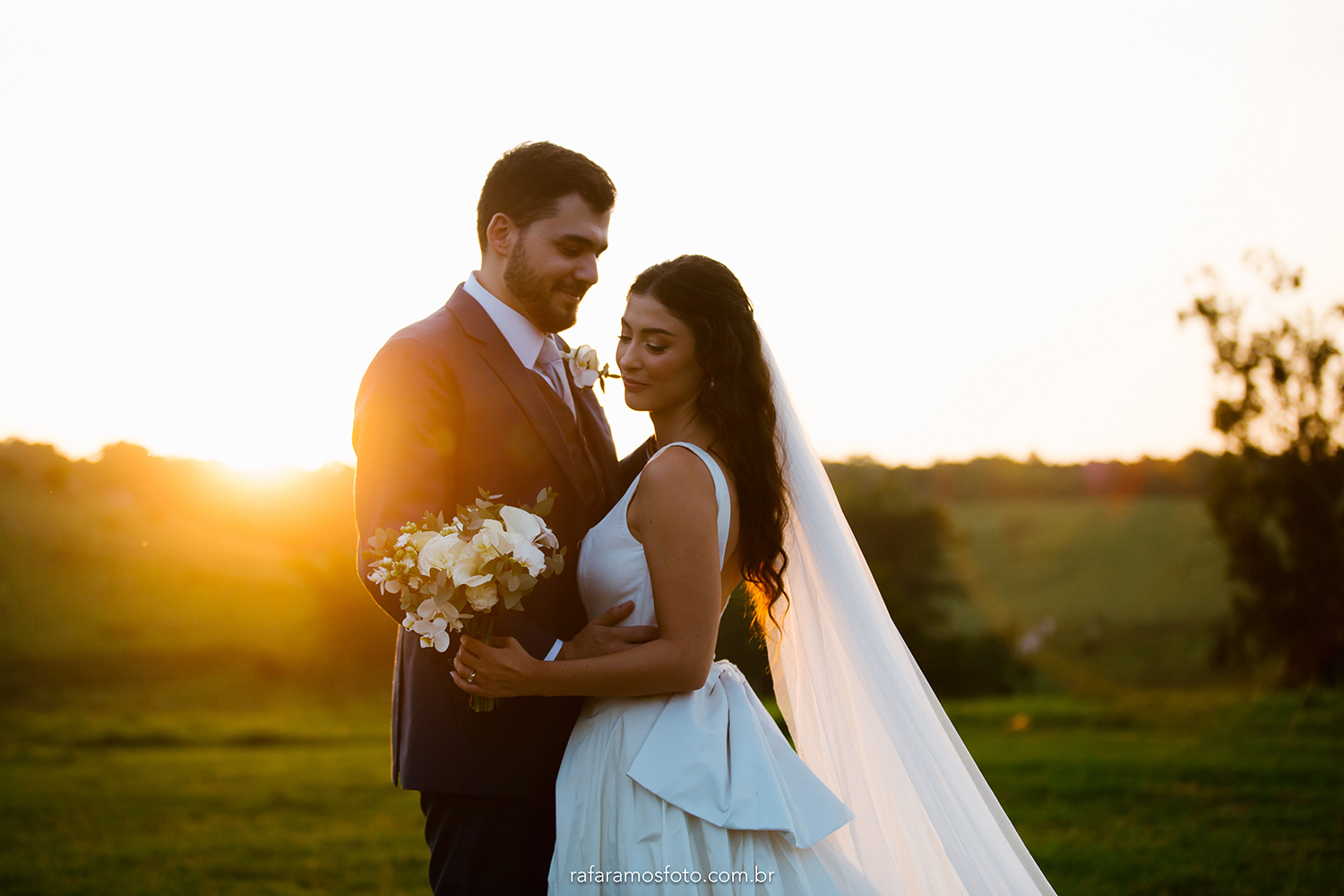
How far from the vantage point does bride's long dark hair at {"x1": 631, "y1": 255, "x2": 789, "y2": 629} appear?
314cm

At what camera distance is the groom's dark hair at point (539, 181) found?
336 centimetres

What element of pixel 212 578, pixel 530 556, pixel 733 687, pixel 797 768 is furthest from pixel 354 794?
pixel 530 556

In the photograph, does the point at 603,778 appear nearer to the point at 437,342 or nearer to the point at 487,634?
the point at 487,634

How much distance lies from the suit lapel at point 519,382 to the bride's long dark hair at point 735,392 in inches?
18.8

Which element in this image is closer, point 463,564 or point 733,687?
point 463,564

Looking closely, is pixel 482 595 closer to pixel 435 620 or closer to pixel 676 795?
pixel 435 620

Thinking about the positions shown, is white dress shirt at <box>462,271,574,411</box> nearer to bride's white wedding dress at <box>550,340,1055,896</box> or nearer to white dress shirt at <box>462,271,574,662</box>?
white dress shirt at <box>462,271,574,662</box>

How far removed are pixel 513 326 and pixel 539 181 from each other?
53cm

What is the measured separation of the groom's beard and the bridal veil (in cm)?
79

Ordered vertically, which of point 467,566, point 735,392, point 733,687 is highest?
point 735,392

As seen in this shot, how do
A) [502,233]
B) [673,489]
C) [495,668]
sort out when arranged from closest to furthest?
[495,668] < [673,489] < [502,233]

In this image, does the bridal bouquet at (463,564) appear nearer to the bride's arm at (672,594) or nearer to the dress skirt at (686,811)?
the bride's arm at (672,594)

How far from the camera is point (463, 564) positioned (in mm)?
2326

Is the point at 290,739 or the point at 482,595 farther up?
the point at 482,595
